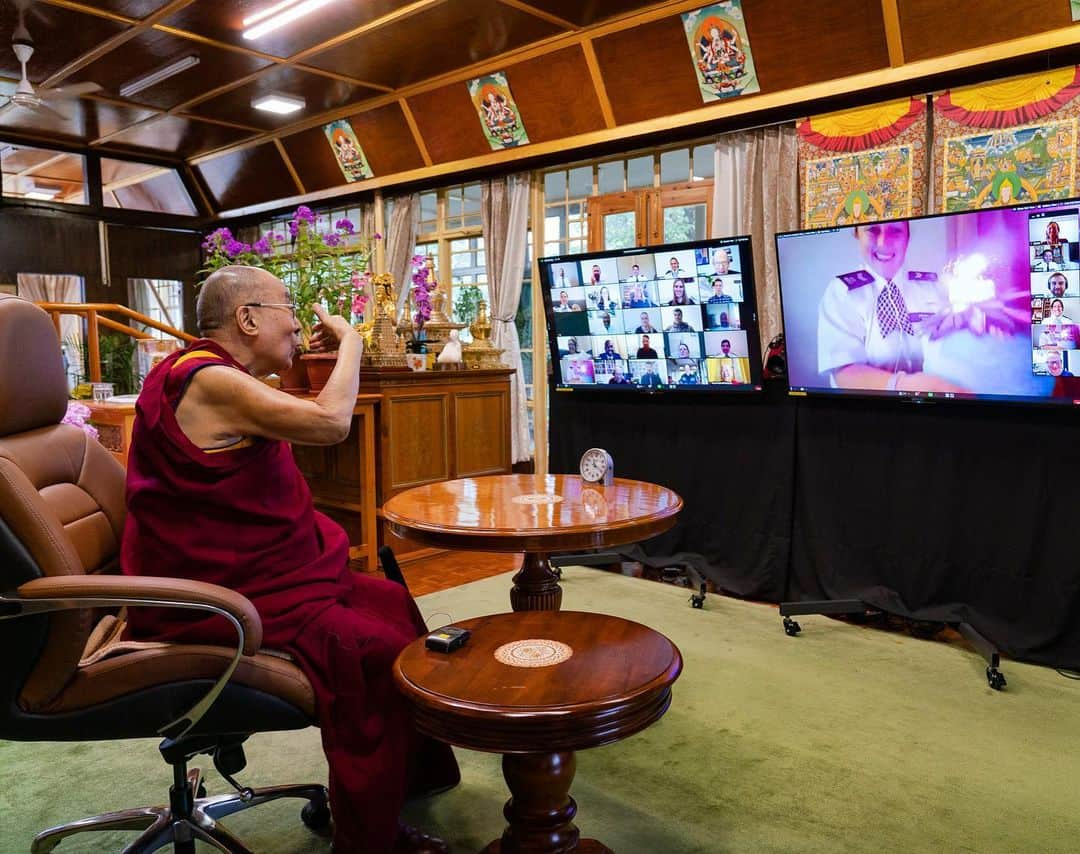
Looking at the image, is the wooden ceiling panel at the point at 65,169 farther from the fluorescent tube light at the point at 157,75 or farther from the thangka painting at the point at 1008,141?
the thangka painting at the point at 1008,141

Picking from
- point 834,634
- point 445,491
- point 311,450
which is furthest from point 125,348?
point 834,634

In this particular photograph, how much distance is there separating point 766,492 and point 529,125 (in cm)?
310

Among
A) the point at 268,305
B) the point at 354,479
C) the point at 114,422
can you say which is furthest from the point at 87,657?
the point at 354,479

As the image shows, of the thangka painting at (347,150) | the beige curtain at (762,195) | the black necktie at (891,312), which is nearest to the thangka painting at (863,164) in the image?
the beige curtain at (762,195)

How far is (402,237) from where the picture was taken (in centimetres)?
673

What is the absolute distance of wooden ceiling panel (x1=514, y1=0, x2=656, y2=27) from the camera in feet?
14.2

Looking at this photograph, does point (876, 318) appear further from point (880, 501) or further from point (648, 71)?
point (648, 71)

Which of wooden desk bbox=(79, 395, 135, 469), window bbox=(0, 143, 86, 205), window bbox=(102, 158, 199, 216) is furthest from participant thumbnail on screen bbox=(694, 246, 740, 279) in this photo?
window bbox=(0, 143, 86, 205)

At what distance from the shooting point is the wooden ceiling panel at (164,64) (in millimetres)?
5047

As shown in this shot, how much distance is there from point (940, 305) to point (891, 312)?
0.63ft

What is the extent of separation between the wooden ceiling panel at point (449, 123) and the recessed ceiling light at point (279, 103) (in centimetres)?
98

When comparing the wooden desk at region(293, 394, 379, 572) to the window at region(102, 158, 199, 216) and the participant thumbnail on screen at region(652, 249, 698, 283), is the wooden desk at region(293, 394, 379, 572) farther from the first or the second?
the window at region(102, 158, 199, 216)

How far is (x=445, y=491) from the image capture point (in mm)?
2654

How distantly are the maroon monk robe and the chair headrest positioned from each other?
0.24 meters
